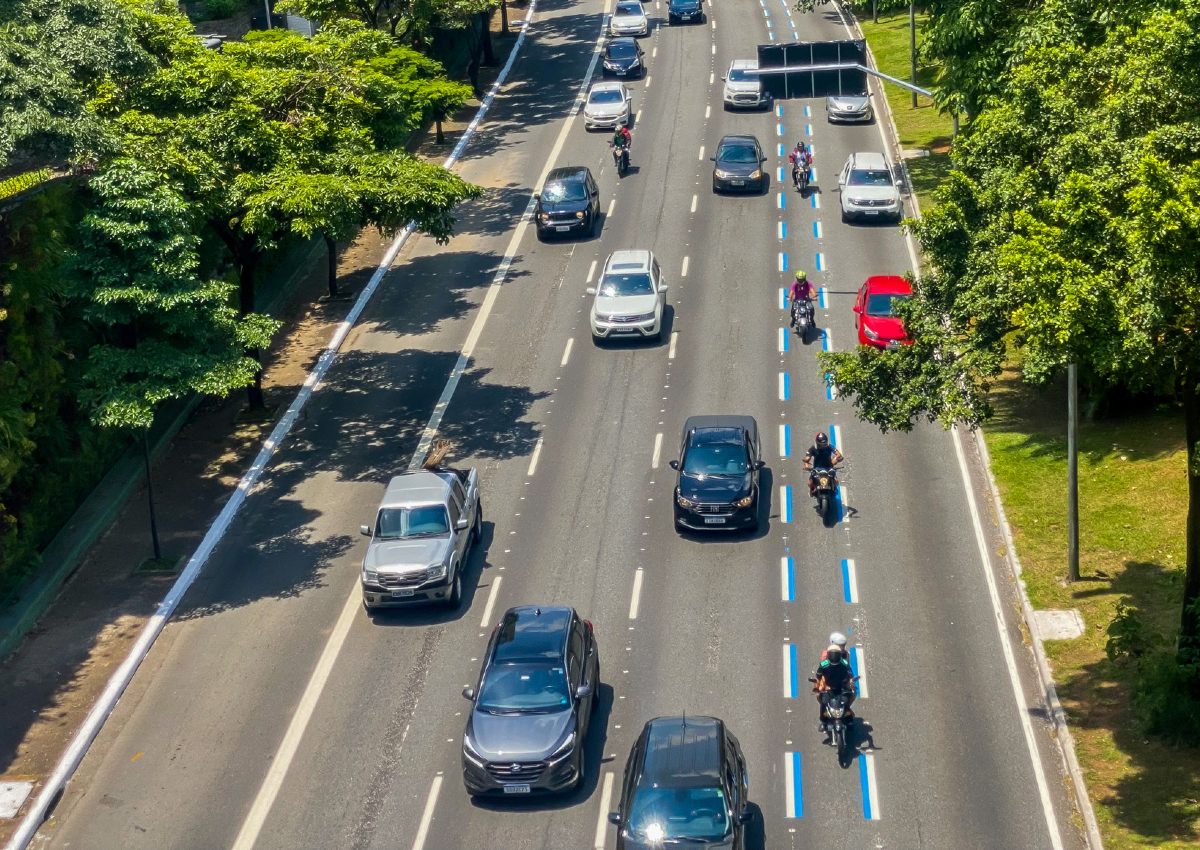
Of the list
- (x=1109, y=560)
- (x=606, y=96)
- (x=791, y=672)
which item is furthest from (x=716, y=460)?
(x=606, y=96)

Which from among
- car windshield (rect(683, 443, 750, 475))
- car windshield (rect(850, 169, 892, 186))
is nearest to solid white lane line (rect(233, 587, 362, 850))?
car windshield (rect(683, 443, 750, 475))

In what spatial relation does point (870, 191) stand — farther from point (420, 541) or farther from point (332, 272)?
point (420, 541)

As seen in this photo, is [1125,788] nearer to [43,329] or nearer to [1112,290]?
[1112,290]

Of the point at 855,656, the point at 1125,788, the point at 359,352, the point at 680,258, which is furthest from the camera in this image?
the point at 680,258

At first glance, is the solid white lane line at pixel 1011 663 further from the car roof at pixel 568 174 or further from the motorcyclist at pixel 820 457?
the car roof at pixel 568 174

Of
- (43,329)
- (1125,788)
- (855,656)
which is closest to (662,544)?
(855,656)

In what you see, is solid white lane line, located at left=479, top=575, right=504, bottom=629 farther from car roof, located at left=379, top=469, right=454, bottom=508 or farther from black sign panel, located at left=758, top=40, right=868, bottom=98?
black sign panel, located at left=758, top=40, right=868, bottom=98
